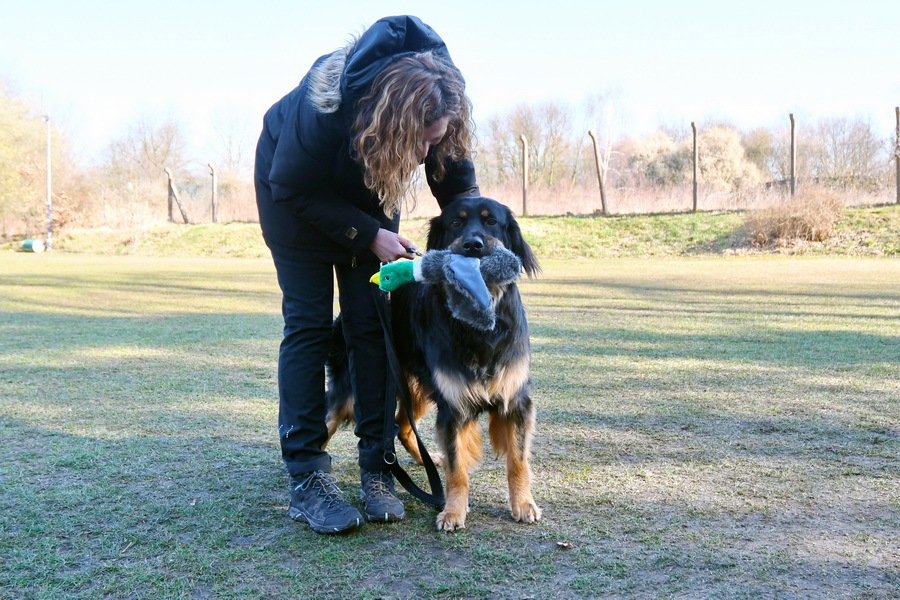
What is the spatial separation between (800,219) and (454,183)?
20.9m

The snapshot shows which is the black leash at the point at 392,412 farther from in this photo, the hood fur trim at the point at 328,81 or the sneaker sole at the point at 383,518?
the hood fur trim at the point at 328,81

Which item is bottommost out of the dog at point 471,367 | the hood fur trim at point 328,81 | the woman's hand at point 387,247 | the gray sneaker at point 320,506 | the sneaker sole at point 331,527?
the sneaker sole at point 331,527

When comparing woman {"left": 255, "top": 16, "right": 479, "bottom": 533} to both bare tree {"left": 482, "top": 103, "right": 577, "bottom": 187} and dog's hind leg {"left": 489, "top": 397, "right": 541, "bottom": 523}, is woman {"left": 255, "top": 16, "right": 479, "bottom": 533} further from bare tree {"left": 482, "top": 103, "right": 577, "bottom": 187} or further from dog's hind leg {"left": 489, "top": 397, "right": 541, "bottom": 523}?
bare tree {"left": 482, "top": 103, "right": 577, "bottom": 187}

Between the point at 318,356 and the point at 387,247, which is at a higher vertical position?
the point at 387,247

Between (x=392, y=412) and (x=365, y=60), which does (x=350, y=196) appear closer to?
(x=365, y=60)

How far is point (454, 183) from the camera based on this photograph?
3.47 m

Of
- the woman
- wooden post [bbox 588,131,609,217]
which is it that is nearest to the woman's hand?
the woman

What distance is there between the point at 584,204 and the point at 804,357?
73.1 ft

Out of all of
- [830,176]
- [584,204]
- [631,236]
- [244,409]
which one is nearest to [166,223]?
[584,204]

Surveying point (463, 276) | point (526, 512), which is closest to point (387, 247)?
point (463, 276)

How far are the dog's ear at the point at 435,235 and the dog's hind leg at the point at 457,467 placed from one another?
2.77ft

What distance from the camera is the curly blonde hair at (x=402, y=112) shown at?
8.71 ft

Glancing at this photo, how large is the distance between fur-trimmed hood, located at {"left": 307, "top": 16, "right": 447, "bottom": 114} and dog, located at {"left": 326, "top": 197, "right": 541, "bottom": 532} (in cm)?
75

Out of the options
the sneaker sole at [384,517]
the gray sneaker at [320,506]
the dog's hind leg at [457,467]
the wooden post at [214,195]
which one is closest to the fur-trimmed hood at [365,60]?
the dog's hind leg at [457,467]
